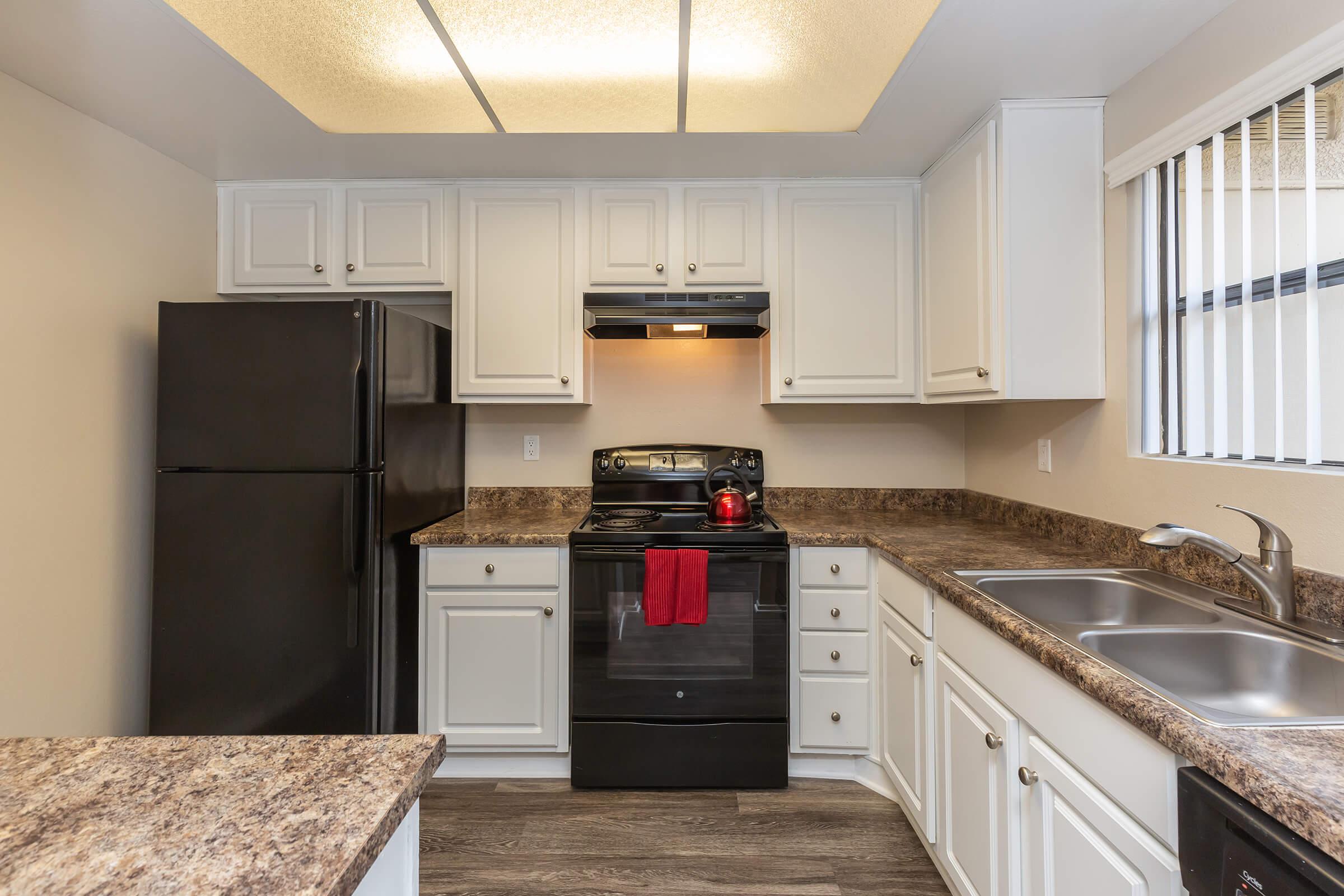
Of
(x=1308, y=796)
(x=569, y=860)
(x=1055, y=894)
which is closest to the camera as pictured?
(x=1308, y=796)

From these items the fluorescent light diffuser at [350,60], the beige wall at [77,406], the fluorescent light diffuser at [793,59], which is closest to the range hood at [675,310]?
the fluorescent light diffuser at [793,59]

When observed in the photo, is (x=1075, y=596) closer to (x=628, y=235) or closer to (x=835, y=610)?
(x=835, y=610)

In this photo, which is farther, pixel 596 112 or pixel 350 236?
pixel 350 236

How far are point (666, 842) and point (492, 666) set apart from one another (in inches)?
31.5

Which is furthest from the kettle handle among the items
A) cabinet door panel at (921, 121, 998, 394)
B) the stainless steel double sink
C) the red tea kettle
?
the stainless steel double sink

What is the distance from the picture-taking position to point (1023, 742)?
4.40ft

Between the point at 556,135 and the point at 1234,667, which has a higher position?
the point at 556,135

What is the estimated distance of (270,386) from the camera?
2.20 metres

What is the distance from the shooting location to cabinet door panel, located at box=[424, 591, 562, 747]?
2.39m

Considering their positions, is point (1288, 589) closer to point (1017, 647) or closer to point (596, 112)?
point (1017, 647)

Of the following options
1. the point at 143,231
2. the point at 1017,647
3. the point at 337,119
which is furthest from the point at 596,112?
the point at 1017,647

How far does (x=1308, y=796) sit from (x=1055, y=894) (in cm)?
62

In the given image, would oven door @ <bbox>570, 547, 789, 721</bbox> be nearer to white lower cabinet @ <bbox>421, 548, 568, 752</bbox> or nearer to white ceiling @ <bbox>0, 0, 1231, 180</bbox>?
white lower cabinet @ <bbox>421, 548, 568, 752</bbox>

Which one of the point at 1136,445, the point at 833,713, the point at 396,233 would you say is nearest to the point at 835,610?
the point at 833,713
